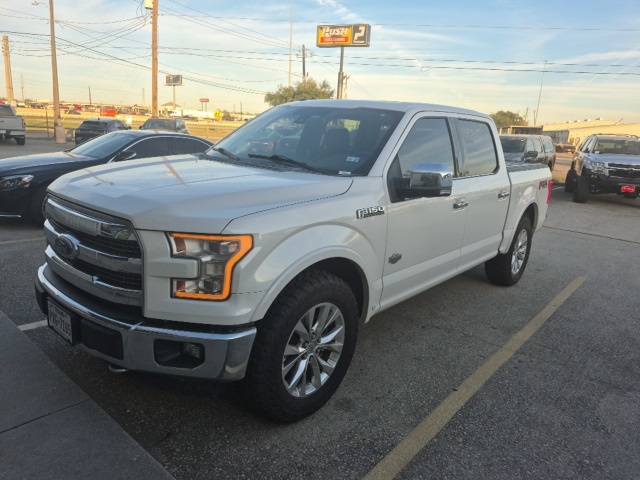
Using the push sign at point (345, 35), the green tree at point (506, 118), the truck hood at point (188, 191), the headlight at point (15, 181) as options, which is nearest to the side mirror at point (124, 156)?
the headlight at point (15, 181)

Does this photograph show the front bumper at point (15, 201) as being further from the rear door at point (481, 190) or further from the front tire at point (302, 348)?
the rear door at point (481, 190)

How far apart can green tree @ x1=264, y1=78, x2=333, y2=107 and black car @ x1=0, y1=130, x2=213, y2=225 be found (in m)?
44.1

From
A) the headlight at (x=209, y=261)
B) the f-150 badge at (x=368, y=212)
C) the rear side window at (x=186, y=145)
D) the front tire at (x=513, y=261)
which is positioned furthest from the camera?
the rear side window at (x=186, y=145)

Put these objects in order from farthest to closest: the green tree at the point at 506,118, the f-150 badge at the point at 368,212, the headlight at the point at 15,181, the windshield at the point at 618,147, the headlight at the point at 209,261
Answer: the green tree at the point at 506,118 → the windshield at the point at 618,147 → the headlight at the point at 15,181 → the f-150 badge at the point at 368,212 → the headlight at the point at 209,261

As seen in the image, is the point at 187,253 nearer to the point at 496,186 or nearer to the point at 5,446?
the point at 5,446

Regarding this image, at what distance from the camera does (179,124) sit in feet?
74.0

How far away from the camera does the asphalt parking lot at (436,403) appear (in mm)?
2533

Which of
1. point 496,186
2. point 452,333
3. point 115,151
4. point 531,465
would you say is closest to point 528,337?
point 452,333

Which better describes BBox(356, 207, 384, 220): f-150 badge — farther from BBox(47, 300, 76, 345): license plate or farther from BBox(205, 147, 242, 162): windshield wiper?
BBox(47, 300, 76, 345): license plate

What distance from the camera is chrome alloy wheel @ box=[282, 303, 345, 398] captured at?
Answer: 8.84ft

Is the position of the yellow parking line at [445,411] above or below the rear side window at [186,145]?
below

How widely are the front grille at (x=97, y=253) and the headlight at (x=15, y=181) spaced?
180 inches

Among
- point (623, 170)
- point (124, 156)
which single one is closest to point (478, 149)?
point (124, 156)

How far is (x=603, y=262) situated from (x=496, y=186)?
354 cm
